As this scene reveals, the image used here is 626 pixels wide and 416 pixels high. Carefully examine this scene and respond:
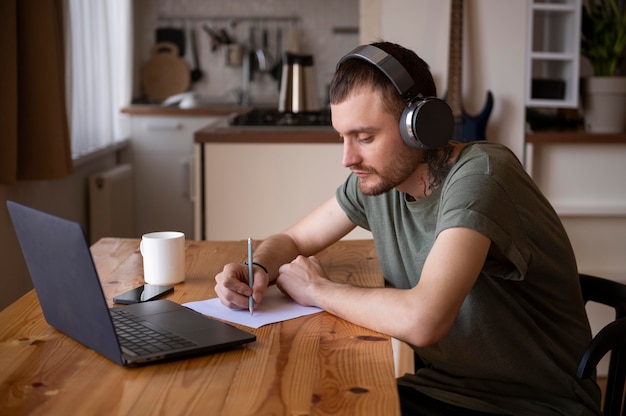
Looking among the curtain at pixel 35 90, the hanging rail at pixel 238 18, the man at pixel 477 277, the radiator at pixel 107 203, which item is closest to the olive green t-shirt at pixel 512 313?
the man at pixel 477 277

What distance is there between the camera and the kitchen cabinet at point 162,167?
541cm

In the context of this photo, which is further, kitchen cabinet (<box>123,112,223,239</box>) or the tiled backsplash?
the tiled backsplash

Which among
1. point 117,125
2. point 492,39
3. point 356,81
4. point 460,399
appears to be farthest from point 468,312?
point 117,125

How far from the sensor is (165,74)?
6.14 m

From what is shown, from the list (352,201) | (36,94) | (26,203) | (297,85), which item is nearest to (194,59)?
(297,85)

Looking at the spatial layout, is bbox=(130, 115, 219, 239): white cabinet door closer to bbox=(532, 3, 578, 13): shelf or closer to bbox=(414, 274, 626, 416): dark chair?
bbox=(532, 3, 578, 13): shelf

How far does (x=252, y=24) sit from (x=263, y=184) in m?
3.18

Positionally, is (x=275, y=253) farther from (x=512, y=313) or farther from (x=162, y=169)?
(x=162, y=169)

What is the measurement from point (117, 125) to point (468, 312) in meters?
4.14

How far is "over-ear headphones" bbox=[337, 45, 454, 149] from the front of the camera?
147cm

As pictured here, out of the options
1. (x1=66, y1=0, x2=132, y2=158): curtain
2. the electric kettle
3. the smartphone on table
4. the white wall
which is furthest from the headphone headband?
(x1=66, y1=0, x2=132, y2=158): curtain

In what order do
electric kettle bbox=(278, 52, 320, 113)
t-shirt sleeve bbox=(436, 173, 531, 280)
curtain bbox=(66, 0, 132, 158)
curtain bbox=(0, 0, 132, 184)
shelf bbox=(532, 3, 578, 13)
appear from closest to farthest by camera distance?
t-shirt sleeve bbox=(436, 173, 531, 280) < curtain bbox=(0, 0, 132, 184) < shelf bbox=(532, 3, 578, 13) < electric kettle bbox=(278, 52, 320, 113) < curtain bbox=(66, 0, 132, 158)

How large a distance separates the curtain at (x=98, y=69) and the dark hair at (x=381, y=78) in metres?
2.74

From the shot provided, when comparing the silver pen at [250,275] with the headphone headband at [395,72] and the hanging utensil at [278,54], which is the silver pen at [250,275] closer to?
the headphone headband at [395,72]
